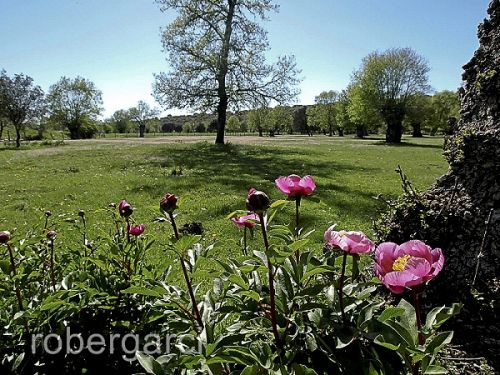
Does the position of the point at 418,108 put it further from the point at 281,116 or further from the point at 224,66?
the point at 224,66

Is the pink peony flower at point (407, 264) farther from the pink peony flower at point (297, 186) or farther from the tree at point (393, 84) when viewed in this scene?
the tree at point (393, 84)

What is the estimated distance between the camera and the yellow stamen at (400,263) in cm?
135

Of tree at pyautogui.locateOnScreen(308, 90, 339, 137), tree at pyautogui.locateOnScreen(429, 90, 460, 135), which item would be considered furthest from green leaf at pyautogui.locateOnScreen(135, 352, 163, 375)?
tree at pyautogui.locateOnScreen(308, 90, 339, 137)

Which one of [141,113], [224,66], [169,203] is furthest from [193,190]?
[141,113]

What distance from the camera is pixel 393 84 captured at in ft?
151

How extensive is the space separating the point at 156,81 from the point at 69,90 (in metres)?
55.3

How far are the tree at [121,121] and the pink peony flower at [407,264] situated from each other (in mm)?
127368

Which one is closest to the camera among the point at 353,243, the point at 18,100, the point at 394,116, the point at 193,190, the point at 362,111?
the point at 353,243

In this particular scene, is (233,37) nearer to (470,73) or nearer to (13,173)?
(13,173)

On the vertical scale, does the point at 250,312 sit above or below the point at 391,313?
below

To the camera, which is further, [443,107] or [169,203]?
[443,107]

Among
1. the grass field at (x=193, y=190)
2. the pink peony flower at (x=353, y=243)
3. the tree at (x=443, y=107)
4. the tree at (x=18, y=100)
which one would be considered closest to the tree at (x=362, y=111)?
the tree at (x=443, y=107)

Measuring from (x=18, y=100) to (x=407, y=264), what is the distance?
153 ft

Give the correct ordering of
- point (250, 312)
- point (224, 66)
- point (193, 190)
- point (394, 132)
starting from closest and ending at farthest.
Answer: point (250, 312) < point (193, 190) < point (224, 66) < point (394, 132)
